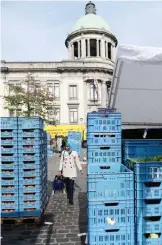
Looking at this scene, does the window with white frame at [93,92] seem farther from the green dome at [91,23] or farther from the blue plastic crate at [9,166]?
the blue plastic crate at [9,166]

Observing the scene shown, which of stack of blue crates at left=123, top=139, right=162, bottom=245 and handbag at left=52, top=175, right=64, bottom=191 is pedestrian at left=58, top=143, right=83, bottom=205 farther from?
stack of blue crates at left=123, top=139, right=162, bottom=245

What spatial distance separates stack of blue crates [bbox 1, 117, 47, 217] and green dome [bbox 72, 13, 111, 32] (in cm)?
4475

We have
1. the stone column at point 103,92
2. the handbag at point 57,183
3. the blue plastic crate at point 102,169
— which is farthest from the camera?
the stone column at point 103,92

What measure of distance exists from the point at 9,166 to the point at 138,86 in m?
5.33

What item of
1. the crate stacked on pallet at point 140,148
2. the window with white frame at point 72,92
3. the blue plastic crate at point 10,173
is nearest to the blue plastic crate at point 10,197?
the blue plastic crate at point 10,173

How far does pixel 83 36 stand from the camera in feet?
151

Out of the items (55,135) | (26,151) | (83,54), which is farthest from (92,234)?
(83,54)

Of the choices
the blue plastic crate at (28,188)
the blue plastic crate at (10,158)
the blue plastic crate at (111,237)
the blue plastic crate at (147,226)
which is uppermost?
the blue plastic crate at (10,158)

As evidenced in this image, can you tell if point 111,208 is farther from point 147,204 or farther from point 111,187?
point 147,204

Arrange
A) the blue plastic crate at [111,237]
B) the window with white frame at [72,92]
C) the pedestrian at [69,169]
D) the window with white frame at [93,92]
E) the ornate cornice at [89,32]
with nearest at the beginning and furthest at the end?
the blue plastic crate at [111,237] < the pedestrian at [69,169] < the window with white frame at [72,92] < the window with white frame at [93,92] < the ornate cornice at [89,32]

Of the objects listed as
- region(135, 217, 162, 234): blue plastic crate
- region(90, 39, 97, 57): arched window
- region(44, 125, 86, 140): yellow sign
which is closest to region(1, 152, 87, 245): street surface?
region(135, 217, 162, 234): blue plastic crate

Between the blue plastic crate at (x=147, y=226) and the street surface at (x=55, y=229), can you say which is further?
the street surface at (x=55, y=229)

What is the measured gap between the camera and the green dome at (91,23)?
46934 mm

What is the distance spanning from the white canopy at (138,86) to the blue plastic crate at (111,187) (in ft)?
15.3
